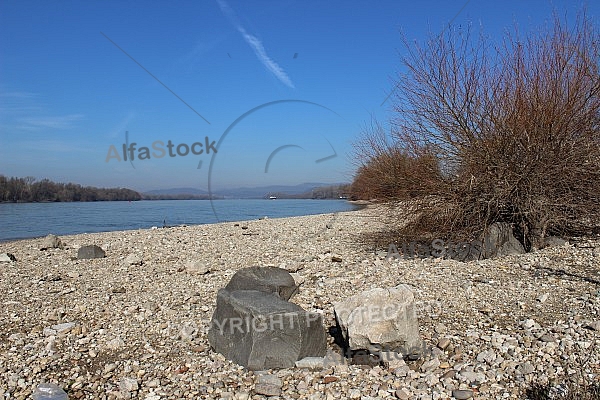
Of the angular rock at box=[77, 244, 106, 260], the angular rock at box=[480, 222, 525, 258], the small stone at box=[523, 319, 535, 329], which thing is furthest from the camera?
the angular rock at box=[77, 244, 106, 260]

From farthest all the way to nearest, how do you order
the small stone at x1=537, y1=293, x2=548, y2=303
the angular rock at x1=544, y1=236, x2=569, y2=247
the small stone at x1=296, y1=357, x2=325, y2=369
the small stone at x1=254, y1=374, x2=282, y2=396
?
the angular rock at x1=544, y1=236, x2=569, y2=247, the small stone at x1=537, y1=293, x2=548, y2=303, the small stone at x1=296, y1=357, x2=325, y2=369, the small stone at x1=254, y1=374, x2=282, y2=396

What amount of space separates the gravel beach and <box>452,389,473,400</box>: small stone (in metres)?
0.01

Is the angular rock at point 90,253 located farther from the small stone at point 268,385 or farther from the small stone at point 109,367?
the small stone at point 268,385

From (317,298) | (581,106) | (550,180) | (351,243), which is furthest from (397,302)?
(351,243)

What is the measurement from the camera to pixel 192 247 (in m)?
11.5

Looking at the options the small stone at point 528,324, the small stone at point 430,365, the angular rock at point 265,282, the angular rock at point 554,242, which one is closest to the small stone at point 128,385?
the angular rock at point 265,282

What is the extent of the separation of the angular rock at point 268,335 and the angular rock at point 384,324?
0.33m

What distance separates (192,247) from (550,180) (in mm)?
7766

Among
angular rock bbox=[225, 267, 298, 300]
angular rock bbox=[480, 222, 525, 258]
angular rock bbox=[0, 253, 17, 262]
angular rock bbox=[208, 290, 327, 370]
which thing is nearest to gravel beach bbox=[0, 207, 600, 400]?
angular rock bbox=[208, 290, 327, 370]

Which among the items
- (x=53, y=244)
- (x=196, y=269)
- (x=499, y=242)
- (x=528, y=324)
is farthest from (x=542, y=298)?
(x=53, y=244)

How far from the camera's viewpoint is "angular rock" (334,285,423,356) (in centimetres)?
422

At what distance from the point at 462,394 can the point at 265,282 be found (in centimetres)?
312

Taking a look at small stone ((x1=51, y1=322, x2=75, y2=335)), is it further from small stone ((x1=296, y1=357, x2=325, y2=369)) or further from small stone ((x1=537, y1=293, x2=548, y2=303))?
small stone ((x1=537, y1=293, x2=548, y2=303))

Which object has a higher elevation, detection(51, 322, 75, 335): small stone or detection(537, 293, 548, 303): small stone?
detection(537, 293, 548, 303): small stone
